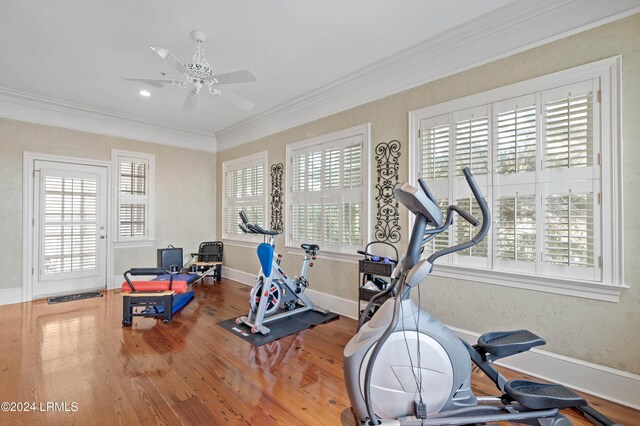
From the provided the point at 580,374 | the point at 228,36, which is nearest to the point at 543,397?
the point at 580,374

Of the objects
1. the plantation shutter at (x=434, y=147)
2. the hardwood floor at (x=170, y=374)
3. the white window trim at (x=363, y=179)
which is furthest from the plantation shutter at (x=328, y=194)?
the hardwood floor at (x=170, y=374)

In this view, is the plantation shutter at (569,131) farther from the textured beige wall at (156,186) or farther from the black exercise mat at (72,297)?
the black exercise mat at (72,297)

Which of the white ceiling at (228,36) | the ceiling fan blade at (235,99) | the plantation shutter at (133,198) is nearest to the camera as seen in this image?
the white ceiling at (228,36)

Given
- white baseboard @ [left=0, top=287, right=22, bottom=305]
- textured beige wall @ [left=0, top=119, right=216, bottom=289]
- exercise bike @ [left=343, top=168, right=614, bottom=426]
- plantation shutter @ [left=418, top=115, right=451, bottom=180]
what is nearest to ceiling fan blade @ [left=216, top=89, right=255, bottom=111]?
plantation shutter @ [left=418, top=115, right=451, bottom=180]

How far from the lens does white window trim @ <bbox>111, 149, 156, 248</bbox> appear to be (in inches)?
203

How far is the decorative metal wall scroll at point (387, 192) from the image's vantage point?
330cm

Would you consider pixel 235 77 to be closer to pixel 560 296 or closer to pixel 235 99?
pixel 235 99

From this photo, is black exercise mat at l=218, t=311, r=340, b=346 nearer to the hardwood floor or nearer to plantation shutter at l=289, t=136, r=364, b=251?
the hardwood floor

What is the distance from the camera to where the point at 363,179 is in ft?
11.9

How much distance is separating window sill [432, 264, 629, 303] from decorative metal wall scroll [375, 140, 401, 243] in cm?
65

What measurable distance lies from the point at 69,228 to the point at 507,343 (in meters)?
5.99

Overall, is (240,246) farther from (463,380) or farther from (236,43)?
(463,380)

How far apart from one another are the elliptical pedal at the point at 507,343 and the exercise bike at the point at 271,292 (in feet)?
7.12

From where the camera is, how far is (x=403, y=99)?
3.26 meters
